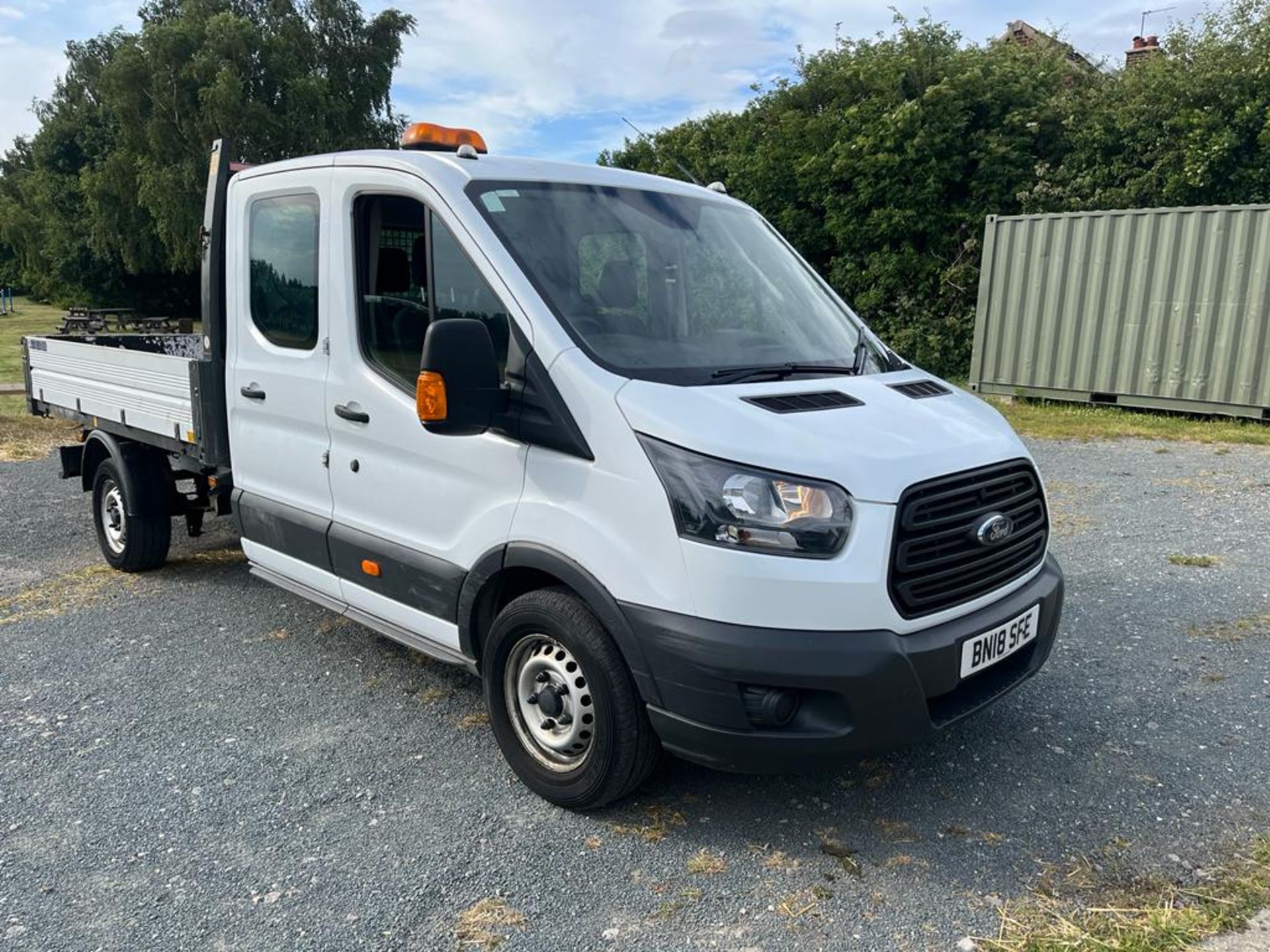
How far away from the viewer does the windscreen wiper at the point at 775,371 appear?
314cm

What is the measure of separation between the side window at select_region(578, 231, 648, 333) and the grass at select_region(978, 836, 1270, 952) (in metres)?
2.19

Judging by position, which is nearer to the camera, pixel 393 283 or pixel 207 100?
pixel 393 283

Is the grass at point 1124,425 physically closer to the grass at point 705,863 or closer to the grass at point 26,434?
the grass at point 705,863

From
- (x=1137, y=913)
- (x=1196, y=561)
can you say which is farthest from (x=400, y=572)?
(x=1196, y=561)

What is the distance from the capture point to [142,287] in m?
38.0

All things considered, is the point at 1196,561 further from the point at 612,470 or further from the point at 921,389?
the point at 612,470

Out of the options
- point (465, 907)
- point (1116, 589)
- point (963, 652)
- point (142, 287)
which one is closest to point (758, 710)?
point (963, 652)

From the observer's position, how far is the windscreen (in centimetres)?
316

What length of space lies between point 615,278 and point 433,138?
1130 millimetres

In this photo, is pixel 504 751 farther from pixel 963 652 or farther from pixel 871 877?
pixel 963 652

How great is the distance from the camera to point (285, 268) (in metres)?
4.13

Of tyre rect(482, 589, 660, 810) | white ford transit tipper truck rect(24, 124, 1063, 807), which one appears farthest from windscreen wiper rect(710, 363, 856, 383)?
tyre rect(482, 589, 660, 810)

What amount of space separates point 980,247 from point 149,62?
2507 centimetres

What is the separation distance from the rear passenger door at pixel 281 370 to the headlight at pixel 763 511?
1.94m
